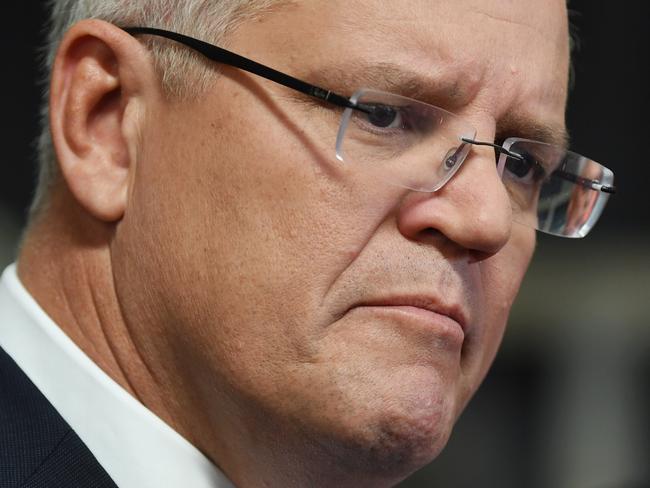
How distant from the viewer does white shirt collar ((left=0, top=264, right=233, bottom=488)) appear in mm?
2172

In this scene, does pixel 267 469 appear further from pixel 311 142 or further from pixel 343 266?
pixel 311 142

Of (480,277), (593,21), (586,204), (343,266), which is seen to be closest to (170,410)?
(343,266)

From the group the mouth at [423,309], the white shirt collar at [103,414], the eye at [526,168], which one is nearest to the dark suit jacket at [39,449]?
the white shirt collar at [103,414]

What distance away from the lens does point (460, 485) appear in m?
6.28

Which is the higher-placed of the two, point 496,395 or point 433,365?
point 433,365

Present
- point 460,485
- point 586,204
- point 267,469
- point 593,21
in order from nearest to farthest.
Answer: point 267,469, point 586,204, point 593,21, point 460,485

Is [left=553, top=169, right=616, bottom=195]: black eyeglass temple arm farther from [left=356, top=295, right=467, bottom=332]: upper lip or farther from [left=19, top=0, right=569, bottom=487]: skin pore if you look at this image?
[left=356, top=295, right=467, bottom=332]: upper lip

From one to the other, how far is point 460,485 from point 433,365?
171 inches

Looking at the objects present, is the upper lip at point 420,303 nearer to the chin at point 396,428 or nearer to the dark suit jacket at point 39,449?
the chin at point 396,428

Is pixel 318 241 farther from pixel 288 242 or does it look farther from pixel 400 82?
pixel 400 82

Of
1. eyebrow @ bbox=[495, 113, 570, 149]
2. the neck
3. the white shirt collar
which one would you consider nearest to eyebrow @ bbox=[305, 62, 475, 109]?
eyebrow @ bbox=[495, 113, 570, 149]

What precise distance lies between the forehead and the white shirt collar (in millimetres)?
716

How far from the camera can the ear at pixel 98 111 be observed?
2248 millimetres

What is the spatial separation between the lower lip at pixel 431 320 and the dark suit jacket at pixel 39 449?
2.00 feet
